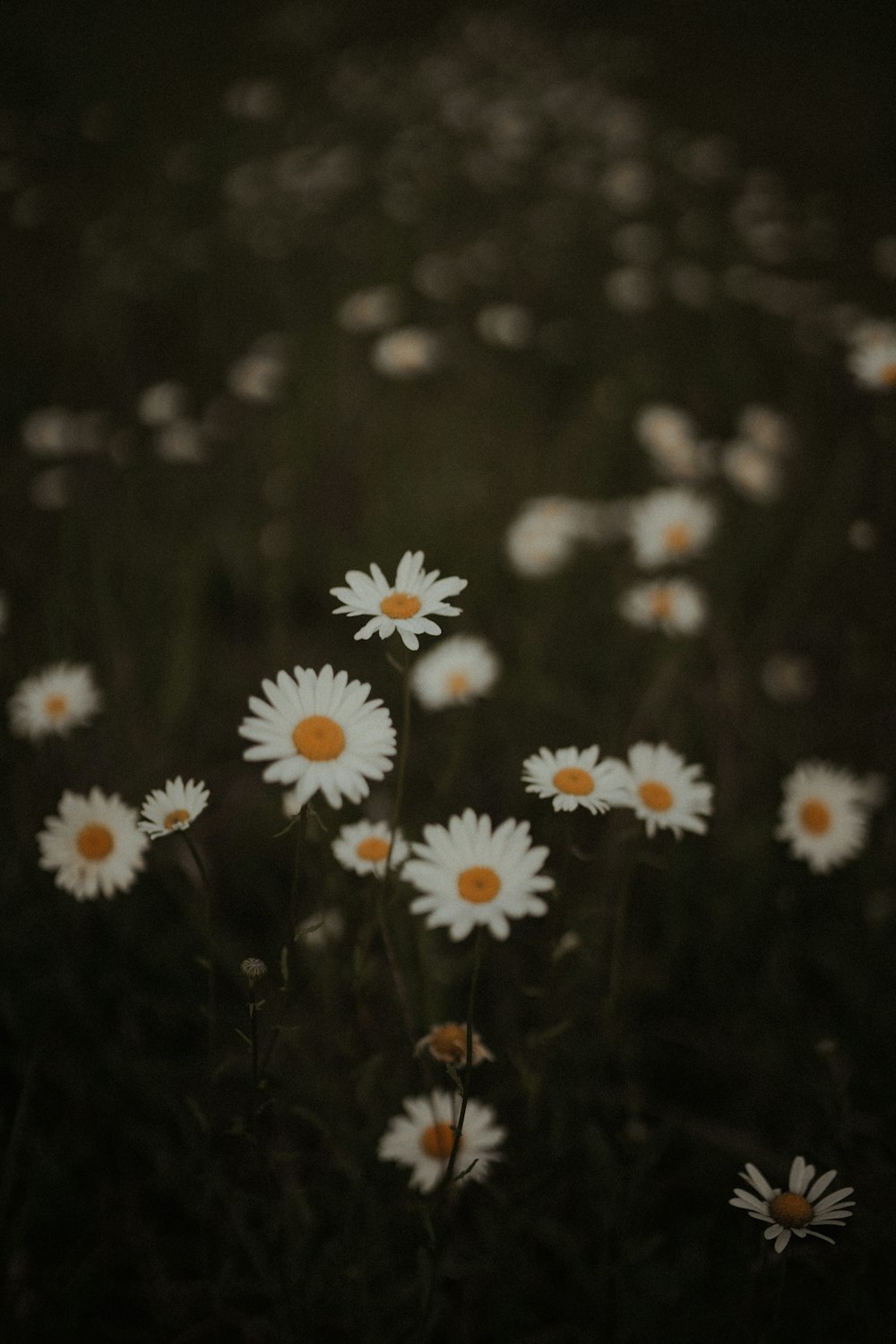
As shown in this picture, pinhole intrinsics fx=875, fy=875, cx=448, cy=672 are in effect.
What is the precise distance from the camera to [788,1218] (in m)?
0.87

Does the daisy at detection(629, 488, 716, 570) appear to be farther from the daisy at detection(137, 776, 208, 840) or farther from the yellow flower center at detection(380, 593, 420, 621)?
the daisy at detection(137, 776, 208, 840)

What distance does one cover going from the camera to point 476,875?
1.02m

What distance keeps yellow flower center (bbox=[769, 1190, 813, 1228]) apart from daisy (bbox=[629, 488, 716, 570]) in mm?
1652

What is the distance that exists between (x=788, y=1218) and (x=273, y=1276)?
736 millimetres

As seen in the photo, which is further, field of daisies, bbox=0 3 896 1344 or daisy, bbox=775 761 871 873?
daisy, bbox=775 761 871 873

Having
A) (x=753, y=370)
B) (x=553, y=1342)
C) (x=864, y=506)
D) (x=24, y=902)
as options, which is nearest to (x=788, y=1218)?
(x=553, y=1342)

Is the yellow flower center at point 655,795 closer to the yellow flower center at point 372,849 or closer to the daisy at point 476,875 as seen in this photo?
the daisy at point 476,875

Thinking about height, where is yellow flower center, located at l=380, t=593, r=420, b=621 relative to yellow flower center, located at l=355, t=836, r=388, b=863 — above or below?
above

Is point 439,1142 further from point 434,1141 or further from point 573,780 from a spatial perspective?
point 573,780

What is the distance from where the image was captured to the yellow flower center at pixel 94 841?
1.20m

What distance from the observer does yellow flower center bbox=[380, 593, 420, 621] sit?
3.26 feet

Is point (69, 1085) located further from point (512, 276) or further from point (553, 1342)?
point (512, 276)

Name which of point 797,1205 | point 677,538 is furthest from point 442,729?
point 797,1205

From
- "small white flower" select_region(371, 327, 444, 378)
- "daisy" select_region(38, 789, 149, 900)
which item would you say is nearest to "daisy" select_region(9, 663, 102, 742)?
"daisy" select_region(38, 789, 149, 900)
